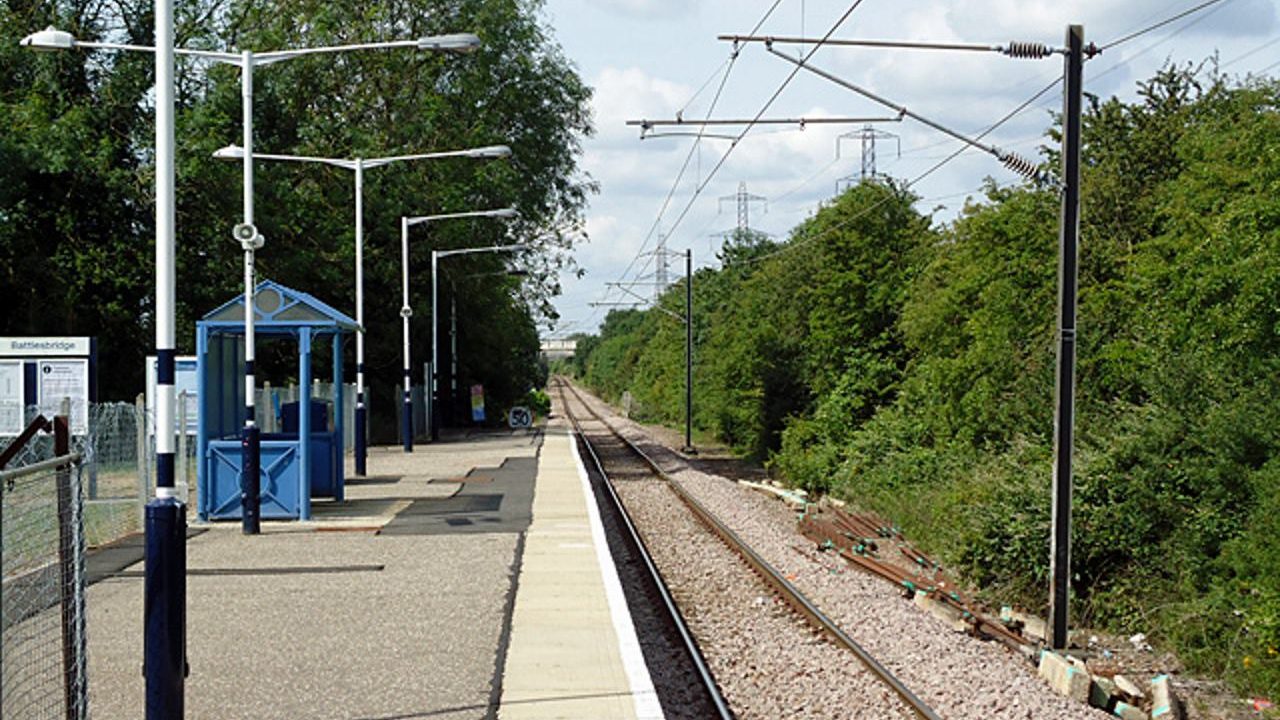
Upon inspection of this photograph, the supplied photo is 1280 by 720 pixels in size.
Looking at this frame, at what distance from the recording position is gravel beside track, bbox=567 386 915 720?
37.0ft

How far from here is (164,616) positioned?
8.50 m

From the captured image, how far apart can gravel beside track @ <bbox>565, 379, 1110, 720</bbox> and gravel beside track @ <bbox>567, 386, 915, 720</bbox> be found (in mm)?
44

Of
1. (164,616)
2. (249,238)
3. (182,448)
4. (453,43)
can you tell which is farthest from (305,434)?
(164,616)

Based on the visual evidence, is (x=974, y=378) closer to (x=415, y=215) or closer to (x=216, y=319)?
(x=216, y=319)

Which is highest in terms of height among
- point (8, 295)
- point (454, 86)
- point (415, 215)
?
point (454, 86)

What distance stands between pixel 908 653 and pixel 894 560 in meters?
8.56

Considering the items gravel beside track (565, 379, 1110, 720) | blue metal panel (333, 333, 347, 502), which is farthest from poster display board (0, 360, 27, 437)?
gravel beside track (565, 379, 1110, 720)

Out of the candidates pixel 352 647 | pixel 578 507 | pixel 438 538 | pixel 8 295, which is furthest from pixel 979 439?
pixel 8 295

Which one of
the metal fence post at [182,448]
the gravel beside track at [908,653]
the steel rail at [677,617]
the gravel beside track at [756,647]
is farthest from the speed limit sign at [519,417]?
the gravel beside track at [908,653]

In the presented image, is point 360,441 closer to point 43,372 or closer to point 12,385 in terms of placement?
point 43,372

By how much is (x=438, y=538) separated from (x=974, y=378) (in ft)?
41.5

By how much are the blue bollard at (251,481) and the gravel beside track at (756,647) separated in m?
5.67

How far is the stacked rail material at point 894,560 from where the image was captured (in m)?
15.7

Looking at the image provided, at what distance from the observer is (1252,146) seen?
779 inches
